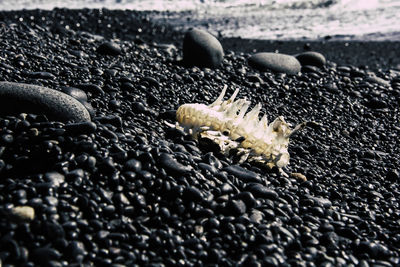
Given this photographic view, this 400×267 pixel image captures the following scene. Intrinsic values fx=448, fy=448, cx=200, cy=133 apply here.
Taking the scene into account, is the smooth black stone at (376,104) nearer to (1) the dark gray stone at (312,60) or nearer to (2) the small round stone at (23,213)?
(1) the dark gray stone at (312,60)

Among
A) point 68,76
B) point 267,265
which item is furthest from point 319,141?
point 68,76

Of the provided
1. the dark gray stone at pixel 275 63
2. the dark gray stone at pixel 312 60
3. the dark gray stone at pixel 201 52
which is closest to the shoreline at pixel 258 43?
the dark gray stone at pixel 312 60

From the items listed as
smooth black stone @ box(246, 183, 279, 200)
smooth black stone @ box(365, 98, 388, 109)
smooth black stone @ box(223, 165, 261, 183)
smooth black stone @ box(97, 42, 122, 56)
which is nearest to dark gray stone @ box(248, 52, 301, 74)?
smooth black stone @ box(365, 98, 388, 109)

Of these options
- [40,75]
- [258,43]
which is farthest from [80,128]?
[258,43]

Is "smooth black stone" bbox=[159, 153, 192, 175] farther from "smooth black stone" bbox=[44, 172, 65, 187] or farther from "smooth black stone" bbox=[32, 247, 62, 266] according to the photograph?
"smooth black stone" bbox=[32, 247, 62, 266]

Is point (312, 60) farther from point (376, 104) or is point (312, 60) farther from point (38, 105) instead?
point (38, 105)

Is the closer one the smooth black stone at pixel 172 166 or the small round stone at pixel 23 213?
the small round stone at pixel 23 213
